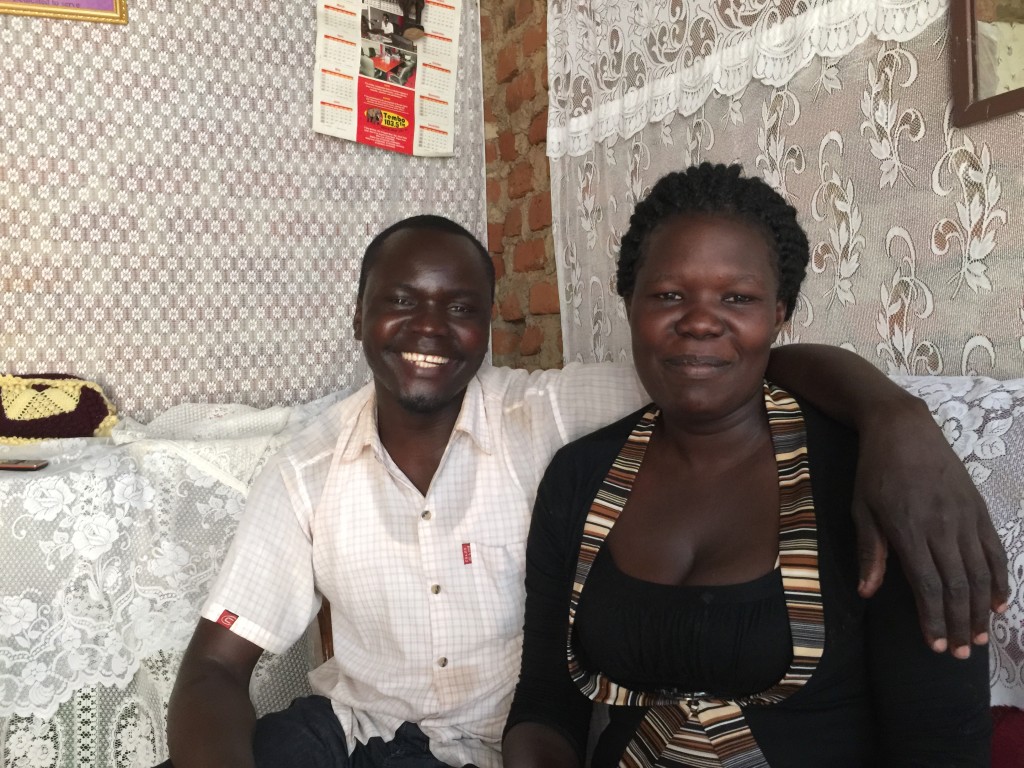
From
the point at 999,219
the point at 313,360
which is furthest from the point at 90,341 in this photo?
the point at 999,219

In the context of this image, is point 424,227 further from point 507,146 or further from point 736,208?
point 507,146

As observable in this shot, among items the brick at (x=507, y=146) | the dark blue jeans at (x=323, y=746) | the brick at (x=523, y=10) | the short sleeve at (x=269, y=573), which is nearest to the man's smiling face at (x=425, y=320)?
the short sleeve at (x=269, y=573)

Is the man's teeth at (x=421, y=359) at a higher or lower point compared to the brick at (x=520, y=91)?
lower

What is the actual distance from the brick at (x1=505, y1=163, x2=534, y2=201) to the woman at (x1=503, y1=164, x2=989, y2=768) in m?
1.21

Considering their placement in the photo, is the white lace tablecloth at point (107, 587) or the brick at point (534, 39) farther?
the brick at point (534, 39)

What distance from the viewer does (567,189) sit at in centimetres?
211

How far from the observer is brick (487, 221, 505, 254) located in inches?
97.9

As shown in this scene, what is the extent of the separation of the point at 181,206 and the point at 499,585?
1.41m

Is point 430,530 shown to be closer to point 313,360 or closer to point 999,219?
point 999,219

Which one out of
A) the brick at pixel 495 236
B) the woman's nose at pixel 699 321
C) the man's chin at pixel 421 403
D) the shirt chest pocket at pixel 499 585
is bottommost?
the shirt chest pocket at pixel 499 585

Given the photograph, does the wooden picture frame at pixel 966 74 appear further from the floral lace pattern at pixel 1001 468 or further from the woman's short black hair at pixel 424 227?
the woman's short black hair at pixel 424 227

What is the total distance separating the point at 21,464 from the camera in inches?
67.5

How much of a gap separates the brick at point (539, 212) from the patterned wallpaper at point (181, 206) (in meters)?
0.35

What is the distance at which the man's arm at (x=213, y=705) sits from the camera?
3.70 feet
